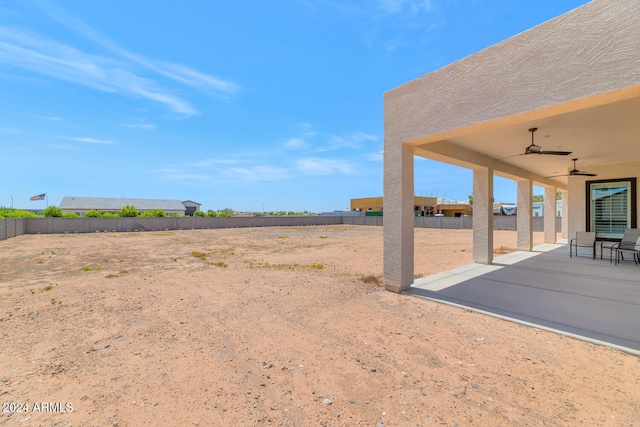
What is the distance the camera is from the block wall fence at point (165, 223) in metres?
19.4

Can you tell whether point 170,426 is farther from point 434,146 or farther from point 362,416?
point 434,146

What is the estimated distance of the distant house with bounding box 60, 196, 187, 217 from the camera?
113 ft

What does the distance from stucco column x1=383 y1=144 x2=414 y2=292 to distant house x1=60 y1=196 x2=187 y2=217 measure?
3857cm

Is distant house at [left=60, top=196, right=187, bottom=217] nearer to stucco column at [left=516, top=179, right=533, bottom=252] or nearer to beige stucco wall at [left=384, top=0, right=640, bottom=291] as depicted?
stucco column at [left=516, top=179, right=533, bottom=252]

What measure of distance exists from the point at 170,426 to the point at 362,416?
1286mm

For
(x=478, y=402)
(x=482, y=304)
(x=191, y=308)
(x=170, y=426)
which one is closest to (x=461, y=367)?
(x=478, y=402)

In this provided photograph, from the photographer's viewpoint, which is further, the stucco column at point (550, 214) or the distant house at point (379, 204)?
the distant house at point (379, 204)

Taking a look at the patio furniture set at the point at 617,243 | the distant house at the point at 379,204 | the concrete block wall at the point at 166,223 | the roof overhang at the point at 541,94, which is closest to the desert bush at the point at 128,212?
the concrete block wall at the point at 166,223

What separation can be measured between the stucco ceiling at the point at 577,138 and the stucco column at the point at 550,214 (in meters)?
3.90

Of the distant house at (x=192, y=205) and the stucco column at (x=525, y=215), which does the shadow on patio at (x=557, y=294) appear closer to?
the stucco column at (x=525, y=215)

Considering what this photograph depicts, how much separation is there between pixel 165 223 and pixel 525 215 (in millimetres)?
27562

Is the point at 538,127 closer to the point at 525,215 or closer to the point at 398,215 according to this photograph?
the point at 398,215

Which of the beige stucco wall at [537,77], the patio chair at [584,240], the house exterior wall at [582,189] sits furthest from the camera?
the patio chair at [584,240]

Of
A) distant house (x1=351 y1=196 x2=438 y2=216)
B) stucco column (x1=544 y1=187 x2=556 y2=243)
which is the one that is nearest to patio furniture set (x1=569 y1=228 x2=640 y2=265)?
stucco column (x1=544 y1=187 x2=556 y2=243)
